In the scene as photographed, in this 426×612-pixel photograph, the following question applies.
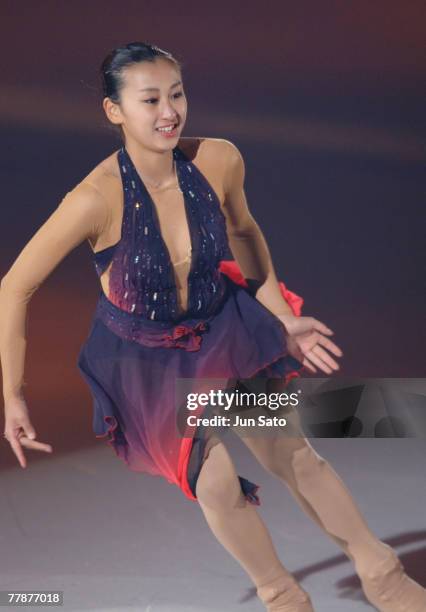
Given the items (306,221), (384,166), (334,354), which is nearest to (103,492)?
(334,354)

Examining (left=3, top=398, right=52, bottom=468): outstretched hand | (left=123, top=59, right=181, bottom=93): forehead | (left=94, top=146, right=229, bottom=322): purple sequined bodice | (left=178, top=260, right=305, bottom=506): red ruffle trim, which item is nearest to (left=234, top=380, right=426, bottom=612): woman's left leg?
(left=178, top=260, right=305, bottom=506): red ruffle trim

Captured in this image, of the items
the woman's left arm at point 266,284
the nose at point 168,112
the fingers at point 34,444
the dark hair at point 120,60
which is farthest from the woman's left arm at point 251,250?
the fingers at point 34,444

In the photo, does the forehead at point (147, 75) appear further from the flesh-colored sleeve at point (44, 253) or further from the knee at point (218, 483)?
the knee at point (218, 483)

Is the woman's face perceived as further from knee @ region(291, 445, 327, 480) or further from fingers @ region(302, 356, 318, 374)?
knee @ region(291, 445, 327, 480)

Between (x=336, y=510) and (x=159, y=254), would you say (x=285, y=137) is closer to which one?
(x=159, y=254)

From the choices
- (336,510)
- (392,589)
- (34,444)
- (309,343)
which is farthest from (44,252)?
(392,589)

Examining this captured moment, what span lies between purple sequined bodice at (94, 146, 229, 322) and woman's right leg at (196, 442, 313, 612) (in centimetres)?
35

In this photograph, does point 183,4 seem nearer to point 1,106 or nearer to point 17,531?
point 1,106

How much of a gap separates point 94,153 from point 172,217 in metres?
0.38

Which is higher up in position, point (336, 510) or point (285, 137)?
point (285, 137)

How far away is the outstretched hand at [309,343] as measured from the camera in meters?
2.61

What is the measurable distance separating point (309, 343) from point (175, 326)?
0.36 metres

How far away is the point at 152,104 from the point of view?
2.43m

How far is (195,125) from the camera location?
2.73 meters
